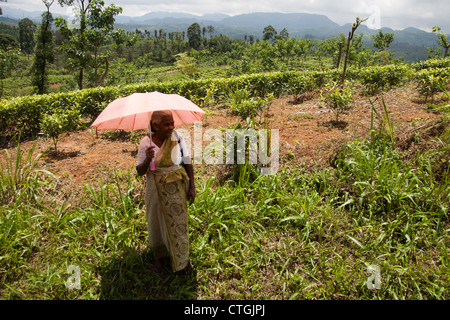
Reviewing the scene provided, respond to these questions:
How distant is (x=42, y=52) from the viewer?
18.4 meters

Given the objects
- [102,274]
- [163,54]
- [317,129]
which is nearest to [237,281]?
[102,274]

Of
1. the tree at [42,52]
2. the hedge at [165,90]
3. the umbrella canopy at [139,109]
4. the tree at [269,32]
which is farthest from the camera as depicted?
the tree at [269,32]

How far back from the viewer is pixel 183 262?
2303 mm

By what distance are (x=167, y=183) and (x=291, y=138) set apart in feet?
11.3

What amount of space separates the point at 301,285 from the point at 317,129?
3707 millimetres

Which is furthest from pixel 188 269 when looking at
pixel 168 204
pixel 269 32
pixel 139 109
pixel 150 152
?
pixel 269 32

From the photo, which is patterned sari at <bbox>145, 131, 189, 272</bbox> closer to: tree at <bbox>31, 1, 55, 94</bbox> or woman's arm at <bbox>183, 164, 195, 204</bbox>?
woman's arm at <bbox>183, 164, 195, 204</bbox>

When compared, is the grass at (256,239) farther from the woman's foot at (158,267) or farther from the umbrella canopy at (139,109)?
the umbrella canopy at (139,109)

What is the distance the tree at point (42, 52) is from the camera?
17.6 metres

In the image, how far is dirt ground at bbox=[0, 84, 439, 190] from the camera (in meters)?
4.20

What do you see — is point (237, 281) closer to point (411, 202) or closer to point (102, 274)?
point (102, 274)

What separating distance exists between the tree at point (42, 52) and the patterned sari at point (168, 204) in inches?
831

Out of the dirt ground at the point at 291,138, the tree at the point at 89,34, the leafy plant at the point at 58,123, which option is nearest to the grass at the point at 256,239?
the dirt ground at the point at 291,138

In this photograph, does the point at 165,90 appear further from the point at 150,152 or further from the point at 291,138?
the point at 150,152
